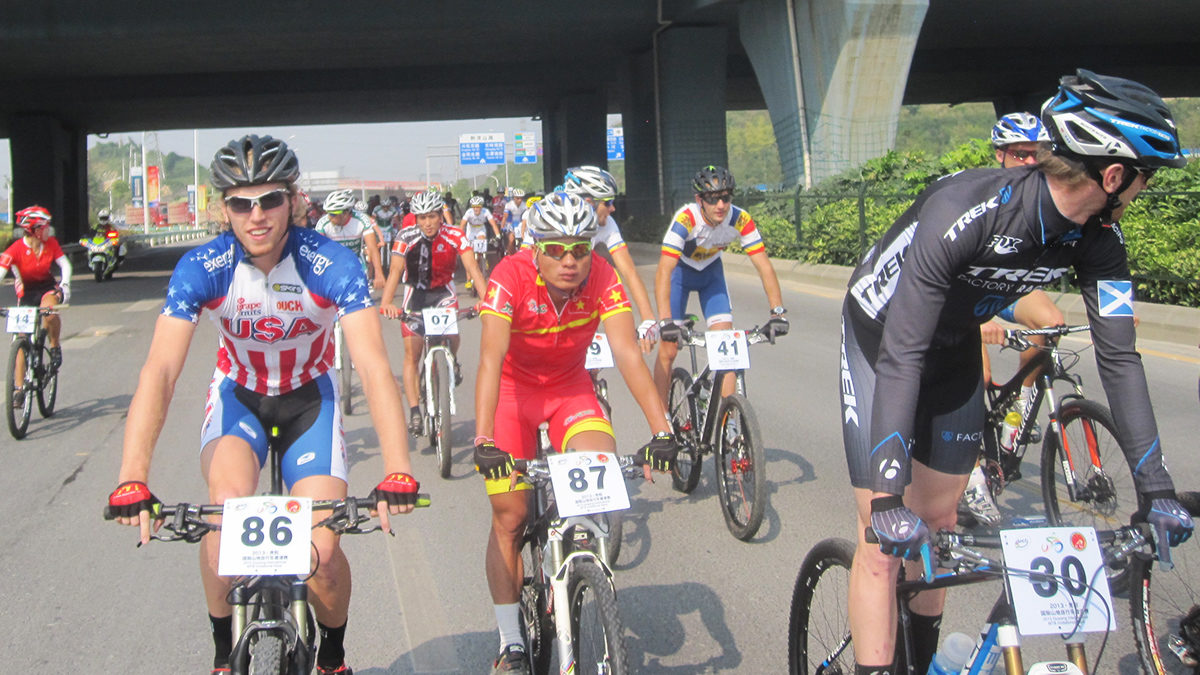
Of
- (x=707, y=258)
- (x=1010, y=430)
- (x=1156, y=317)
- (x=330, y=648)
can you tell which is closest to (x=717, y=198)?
(x=707, y=258)

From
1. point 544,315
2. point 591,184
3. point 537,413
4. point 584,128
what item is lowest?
point 537,413

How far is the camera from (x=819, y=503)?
6.74 m

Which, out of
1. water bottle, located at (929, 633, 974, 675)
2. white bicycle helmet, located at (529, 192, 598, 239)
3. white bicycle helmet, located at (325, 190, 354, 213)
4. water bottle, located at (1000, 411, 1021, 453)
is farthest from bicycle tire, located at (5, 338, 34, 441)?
water bottle, located at (929, 633, 974, 675)

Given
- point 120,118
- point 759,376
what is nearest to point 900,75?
point 759,376

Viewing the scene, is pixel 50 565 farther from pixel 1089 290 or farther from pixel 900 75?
pixel 900 75

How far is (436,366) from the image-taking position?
852 centimetres

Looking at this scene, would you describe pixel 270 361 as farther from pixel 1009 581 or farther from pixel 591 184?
pixel 591 184

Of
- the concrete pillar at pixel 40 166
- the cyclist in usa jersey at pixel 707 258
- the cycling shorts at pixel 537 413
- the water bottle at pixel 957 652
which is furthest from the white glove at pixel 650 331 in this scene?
the concrete pillar at pixel 40 166

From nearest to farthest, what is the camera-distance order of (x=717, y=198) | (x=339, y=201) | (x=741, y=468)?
(x=741, y=468), (x=717, y=198), (x=339, y=201)

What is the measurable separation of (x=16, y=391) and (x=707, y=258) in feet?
21.7

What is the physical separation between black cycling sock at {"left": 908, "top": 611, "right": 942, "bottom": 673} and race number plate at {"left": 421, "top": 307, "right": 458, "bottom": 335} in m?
5.80

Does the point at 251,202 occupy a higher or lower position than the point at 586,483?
higher

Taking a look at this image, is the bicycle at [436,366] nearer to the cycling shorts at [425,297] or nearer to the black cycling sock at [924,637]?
the cycling shorts at [425,297]

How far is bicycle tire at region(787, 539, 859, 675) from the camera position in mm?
3506
